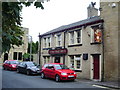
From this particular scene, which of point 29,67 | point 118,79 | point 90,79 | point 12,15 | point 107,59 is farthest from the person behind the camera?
point 29,67

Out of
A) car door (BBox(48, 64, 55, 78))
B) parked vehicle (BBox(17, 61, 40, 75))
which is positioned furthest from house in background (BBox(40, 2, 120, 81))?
car door (BBox(48, 64, 55, 78))

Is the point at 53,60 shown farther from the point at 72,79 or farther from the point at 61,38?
the point at 72,79

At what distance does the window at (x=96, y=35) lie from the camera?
15.7m

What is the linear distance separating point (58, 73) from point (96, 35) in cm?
506

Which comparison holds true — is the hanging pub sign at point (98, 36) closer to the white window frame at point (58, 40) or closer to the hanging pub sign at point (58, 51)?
the hanging pub sign at point (58, 51)

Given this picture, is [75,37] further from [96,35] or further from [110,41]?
[110,41]

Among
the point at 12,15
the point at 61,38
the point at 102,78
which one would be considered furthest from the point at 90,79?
the point at 12,15

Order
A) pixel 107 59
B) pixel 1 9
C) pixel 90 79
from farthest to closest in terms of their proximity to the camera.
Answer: pixel 90 79
pixel 107 59
pixel 1 9

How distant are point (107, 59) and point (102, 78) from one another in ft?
5.69

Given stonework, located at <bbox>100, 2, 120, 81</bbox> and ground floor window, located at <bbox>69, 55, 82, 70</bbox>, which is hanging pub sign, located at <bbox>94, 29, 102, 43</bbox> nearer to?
stonework, located at <bbox>100, 2, 120, 81</bbox>

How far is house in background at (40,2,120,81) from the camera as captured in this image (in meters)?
14.8

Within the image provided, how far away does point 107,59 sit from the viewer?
15.0m

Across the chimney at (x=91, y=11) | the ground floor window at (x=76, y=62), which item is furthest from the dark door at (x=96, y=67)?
the chimney at (x=91, y=11)

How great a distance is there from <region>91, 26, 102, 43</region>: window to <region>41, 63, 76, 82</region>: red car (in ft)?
12.3
